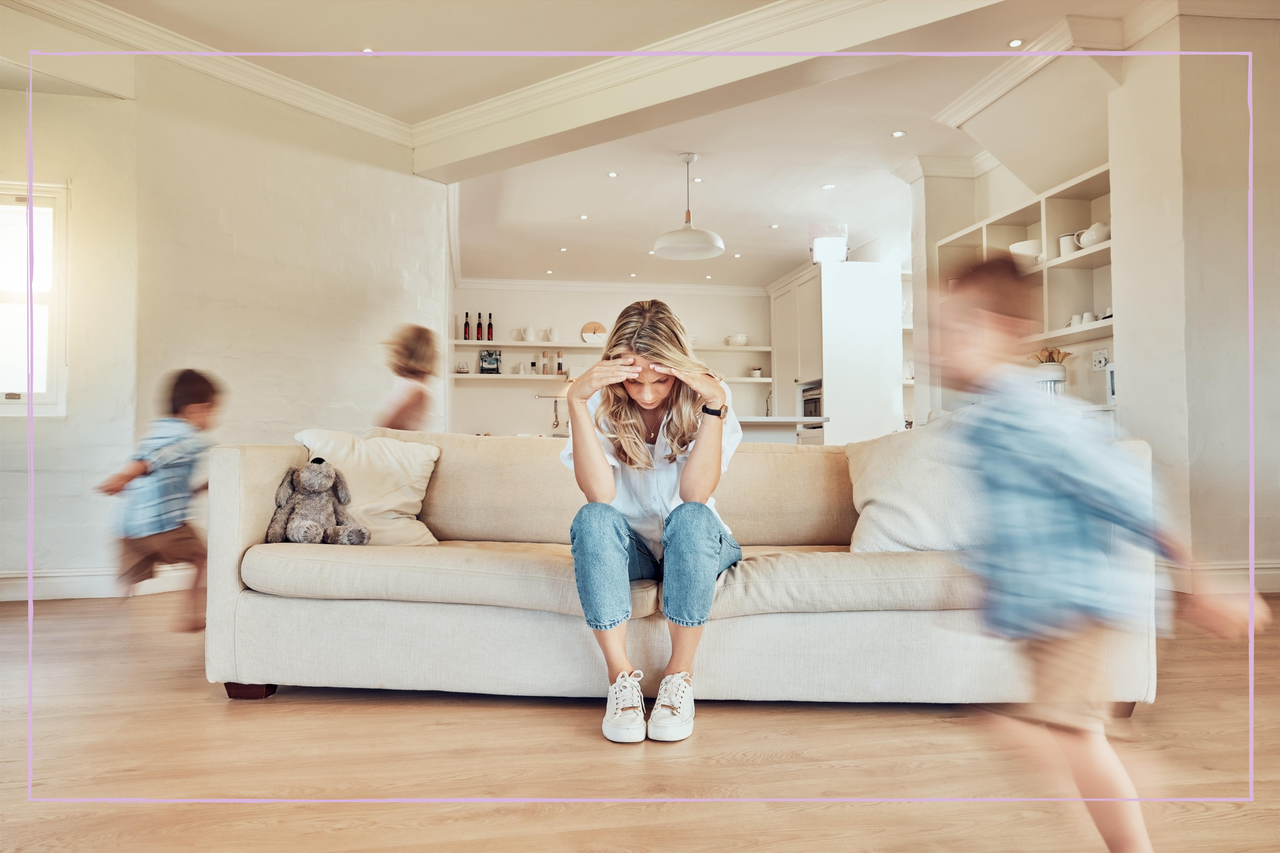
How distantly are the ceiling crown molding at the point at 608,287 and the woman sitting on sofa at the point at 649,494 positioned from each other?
6.96 meters

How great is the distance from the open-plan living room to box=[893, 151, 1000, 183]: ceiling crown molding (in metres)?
0.02

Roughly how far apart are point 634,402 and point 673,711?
694 millimetres

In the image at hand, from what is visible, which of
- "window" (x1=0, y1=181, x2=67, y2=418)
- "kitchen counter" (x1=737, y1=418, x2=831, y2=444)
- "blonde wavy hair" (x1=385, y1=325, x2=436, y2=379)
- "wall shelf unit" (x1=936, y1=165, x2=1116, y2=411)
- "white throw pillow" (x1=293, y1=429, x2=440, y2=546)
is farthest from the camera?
"kitchen counter" (x1=737, y1=418, x2=831, y2=444)

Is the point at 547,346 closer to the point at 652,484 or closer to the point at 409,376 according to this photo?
the point at 409,376

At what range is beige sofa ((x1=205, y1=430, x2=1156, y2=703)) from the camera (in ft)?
6.07

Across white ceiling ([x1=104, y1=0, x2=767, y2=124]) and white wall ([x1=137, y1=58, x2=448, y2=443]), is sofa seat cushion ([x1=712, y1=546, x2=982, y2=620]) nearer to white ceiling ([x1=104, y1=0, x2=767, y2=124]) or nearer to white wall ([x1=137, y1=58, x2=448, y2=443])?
white ceiling ([x1=104, y1=0, x2=767, y2=124])

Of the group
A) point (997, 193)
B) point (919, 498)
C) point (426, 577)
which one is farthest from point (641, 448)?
point (997, 193)

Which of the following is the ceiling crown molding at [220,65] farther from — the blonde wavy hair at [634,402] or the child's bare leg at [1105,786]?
the child's bare leg at [1105,786]

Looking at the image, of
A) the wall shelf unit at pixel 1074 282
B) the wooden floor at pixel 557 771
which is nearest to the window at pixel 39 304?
the wooden floor at pixel 557 771

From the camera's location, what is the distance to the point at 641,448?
6.07 feet

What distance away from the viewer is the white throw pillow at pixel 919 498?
6.62 feet

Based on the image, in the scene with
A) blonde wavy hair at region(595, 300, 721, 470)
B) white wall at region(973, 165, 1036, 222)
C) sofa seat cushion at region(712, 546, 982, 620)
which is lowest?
sofa seat cushion at region(712, 546, 982, 620)

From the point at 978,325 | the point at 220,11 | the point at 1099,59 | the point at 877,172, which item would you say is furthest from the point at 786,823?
the point at 877,172

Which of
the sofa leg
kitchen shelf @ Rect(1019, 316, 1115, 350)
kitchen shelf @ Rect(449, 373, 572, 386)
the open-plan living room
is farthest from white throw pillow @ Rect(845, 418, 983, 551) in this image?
kitchen shelf @ Rect(449, 373, 572, 386)
